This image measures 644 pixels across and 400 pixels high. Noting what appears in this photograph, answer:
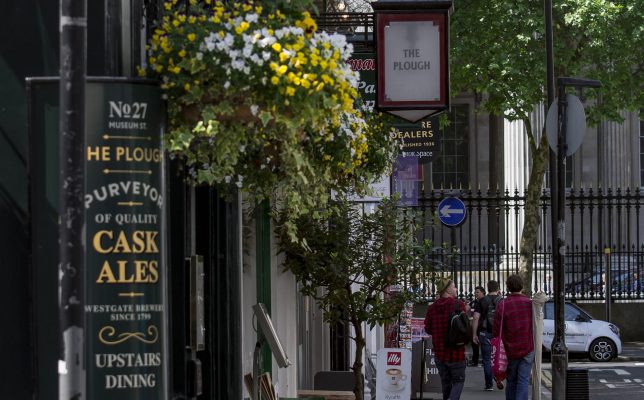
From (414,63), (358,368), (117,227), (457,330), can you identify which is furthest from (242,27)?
(457,330)

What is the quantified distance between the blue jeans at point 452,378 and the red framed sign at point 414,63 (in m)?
5.43

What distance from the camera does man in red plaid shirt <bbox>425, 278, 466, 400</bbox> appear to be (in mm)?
16297

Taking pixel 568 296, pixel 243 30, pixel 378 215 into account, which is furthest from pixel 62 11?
pixel 568 296

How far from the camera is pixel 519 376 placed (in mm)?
15406

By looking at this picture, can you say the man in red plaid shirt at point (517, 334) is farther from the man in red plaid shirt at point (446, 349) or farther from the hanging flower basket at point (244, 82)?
the hanging flower basket at point (244, 82)

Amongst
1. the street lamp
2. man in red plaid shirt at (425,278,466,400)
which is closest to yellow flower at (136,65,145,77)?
man in red plaid shirt at (425,278,466,400)

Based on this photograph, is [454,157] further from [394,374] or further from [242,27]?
[242,27]

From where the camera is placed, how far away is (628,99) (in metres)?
29.3

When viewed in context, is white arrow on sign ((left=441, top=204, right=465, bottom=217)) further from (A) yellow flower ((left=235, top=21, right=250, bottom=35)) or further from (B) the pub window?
(B) the pub window

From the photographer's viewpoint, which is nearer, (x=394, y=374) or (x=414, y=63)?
(x=414, y=63)

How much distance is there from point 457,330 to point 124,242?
1009cm

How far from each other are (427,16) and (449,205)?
48.8 ft

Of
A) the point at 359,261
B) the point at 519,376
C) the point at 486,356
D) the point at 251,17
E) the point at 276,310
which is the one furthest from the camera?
the point at 486,356

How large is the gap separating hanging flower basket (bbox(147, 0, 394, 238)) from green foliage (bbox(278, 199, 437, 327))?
5656mm
